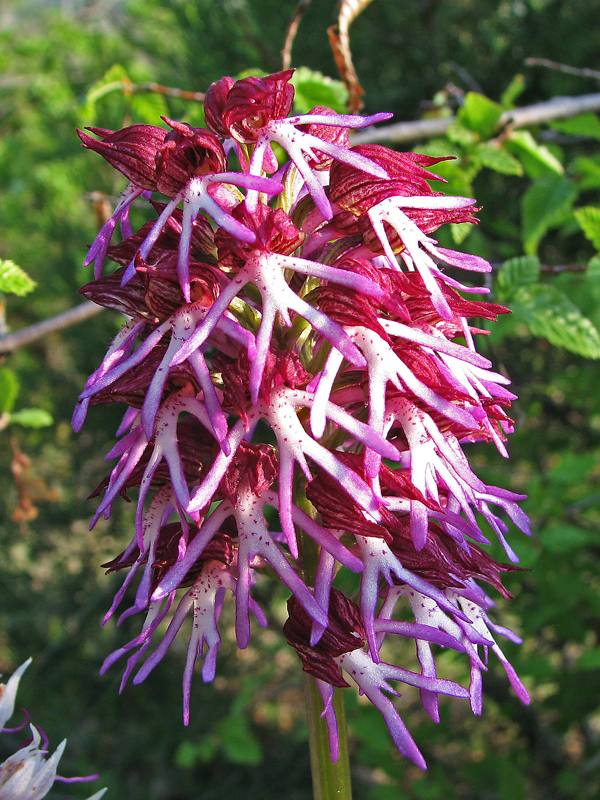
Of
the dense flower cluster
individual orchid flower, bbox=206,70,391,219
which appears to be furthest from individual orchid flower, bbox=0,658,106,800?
individual orchid flower, bbox=206,70,391,219

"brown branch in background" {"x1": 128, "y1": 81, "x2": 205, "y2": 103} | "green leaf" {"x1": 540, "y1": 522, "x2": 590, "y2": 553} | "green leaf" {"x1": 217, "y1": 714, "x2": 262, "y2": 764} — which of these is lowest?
"green leaf" {"x1": 217, "y1": 714, "x2": 262, "y2": 764}

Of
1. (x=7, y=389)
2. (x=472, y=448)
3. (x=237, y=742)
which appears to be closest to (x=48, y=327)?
(x=7, y=389)

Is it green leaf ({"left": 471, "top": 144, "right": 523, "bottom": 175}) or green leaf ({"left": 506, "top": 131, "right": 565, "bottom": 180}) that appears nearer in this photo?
green leaf ({"left": 471, "top": 144, "right": 523, "bottom": 175})

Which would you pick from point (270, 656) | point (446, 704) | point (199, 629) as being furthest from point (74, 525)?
point (199, 629)

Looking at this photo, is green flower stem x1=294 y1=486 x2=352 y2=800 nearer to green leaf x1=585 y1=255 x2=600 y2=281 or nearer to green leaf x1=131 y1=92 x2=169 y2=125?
green leaf x1=585 y1=255 x2=600 y2=281

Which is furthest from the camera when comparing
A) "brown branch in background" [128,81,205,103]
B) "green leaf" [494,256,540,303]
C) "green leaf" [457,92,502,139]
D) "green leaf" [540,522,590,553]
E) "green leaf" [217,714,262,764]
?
"green leaf" [217,714,262,764]

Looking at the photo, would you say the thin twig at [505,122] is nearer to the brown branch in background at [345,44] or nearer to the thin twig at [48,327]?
the brown branch in background at [345,44]

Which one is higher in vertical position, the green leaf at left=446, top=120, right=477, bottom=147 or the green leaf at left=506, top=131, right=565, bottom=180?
the green leaf at left=446, top=120, right=477, bottom=147

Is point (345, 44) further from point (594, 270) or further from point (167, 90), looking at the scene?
point (594, 270)

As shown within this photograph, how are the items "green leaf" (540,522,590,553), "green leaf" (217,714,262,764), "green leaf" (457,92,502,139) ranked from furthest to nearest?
"green leaf" (217,714,262,764), "green leaf" (540,522,590,553), "green leaf" (457,92,502,139)
